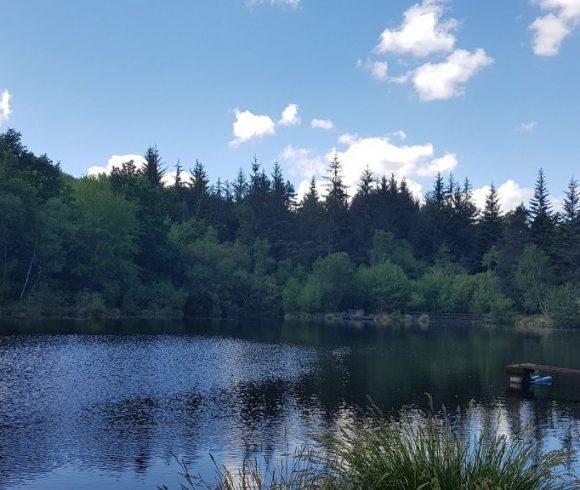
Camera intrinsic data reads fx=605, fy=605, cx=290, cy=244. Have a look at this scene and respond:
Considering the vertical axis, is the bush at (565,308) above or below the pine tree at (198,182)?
below

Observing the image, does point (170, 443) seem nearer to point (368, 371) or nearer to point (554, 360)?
point (368, 371)

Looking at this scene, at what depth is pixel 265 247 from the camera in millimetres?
131500

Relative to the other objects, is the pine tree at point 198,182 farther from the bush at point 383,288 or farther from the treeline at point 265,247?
the bush at point 383,288

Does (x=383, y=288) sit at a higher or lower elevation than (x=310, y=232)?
lower

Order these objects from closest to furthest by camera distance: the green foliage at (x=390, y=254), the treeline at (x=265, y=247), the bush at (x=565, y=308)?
1. the treeline at (x=265, y=247)
2. the bush at (x=565, y=308)
3. the green foliage at (x=390, y=254)

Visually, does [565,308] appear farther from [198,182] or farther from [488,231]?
[198,182]

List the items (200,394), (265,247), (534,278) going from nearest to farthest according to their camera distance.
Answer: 1. (200,394)
2. (534,278)
3. (265,247)

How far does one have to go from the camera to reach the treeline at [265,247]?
87.7 metres

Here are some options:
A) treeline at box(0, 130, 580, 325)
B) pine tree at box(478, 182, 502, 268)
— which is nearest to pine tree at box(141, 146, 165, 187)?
treeline at box(0, 130, 580, 325)

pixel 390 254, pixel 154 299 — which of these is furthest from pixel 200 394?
pixel 390 254

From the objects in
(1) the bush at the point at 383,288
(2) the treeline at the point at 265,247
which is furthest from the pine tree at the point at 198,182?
(1) the bush at the point at 383,288

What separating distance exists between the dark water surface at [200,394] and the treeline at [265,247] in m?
21.7

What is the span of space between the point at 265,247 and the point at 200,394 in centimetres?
9599

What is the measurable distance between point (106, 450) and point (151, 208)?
3541 inches
